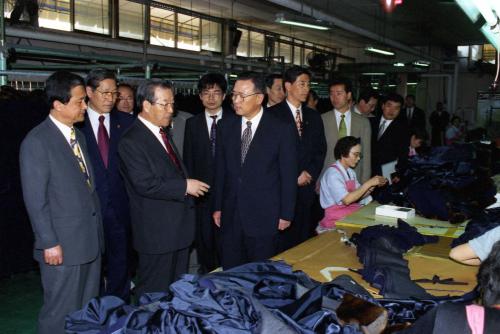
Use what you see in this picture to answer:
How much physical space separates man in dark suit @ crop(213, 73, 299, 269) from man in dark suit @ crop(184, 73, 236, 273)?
681 mm

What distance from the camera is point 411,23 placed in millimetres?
13984

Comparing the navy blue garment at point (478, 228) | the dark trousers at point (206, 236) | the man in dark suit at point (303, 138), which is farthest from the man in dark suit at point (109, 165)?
the navy blue garment at point (478, 228)

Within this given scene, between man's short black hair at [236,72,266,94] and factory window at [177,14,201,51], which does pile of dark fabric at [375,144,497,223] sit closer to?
man's short black hair at [236,72,266,94]

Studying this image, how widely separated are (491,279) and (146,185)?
1.97 meters

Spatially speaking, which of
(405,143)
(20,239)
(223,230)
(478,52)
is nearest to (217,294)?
(223,230)

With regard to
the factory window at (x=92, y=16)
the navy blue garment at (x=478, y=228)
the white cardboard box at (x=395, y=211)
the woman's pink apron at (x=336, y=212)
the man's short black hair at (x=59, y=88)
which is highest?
the factory window at (x=92, y=16)

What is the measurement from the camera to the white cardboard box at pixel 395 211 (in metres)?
3.53

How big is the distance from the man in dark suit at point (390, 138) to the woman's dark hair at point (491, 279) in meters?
3.85

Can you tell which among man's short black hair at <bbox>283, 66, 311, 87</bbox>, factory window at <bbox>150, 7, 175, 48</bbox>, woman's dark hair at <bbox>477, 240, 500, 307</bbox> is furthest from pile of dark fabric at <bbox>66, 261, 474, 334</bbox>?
factory window at <bbox>150, 7, 175, 48</bbox>

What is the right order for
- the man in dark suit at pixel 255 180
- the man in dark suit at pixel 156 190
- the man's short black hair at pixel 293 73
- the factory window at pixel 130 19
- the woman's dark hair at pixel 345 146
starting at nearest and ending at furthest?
1. the man in dark suit at pixel 156 190
2. the man in dark suit at pixel 255 180
3. the woman's dark hair at pixel 345 146
4. the man's short black hair at pixel 293 73
5. the factory window at pixel 130 19

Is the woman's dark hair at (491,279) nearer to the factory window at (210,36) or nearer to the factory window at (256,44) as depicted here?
the factory window at (210,36)

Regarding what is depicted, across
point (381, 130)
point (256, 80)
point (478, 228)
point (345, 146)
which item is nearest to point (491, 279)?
point (478, 228)

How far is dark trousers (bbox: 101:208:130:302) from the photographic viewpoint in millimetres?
3527

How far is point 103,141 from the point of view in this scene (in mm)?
3523
